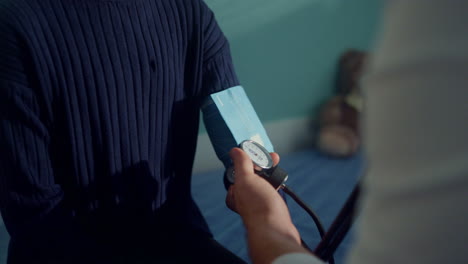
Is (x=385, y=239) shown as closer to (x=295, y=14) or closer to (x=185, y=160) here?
(x=185, y=160)

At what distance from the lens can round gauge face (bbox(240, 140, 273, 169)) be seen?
0.60 metres

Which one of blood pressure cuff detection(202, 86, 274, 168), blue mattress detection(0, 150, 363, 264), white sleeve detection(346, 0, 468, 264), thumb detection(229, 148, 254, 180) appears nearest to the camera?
white sleeve detection(346, 0, 468, 264)

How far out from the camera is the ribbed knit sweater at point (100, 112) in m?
0.54

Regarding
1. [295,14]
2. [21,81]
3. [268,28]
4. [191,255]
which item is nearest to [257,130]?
[191,255]

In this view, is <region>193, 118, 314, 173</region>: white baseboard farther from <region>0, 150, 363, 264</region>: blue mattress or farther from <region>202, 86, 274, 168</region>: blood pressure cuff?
<region>202, 86, 274, 168</region>: blood pressure cuff

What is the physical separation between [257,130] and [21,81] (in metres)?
0.41

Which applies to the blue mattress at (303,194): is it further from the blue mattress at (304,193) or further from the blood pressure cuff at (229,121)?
the blood pressure cuff at (229,121)

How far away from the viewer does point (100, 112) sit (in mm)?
591

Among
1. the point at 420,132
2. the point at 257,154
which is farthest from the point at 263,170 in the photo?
the point at 420,132

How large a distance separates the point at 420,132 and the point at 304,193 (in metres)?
1.19

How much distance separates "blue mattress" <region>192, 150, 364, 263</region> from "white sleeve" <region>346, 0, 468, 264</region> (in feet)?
1.96

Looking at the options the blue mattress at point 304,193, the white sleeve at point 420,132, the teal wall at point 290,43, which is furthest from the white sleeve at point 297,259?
the teal wall at point 290,43

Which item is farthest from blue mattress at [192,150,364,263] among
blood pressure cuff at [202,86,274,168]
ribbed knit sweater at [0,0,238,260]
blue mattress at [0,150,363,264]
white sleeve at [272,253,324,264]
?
white sleeve at [272,253,324,264]

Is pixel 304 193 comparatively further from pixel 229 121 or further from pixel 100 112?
pixel 100 112
